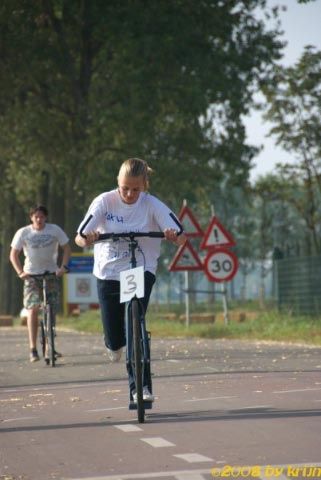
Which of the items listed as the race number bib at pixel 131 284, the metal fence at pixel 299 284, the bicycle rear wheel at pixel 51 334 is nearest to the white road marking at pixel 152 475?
the race number bib at pixel 131 284

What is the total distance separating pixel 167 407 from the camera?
36.9ft

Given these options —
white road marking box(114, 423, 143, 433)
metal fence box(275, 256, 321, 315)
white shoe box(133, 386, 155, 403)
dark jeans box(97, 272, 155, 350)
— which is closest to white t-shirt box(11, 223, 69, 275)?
dark jeans box(97, 272, 155, 350)

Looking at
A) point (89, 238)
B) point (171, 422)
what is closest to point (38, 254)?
point (89, 238)

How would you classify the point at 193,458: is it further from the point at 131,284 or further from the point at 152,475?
the point at 131,284

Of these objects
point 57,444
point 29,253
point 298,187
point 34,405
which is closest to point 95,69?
point 298,187

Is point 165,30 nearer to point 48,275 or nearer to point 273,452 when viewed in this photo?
point 48,275

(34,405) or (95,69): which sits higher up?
(95,69)

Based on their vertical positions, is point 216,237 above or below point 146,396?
above

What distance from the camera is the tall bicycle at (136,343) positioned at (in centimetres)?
1023

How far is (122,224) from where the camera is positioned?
1092 centimetres

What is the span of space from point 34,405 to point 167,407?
1.34m

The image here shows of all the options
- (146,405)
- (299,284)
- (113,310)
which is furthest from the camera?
(299,284)

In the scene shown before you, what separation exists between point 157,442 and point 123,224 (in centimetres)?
250

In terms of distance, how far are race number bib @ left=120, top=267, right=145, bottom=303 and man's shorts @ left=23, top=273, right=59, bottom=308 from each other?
764 cm
